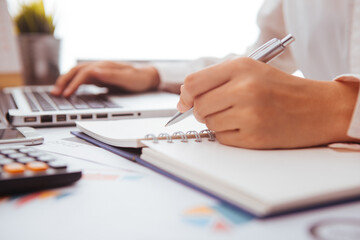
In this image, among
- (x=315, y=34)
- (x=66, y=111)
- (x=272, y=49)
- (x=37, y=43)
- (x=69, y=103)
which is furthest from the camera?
(x=37, y=43)

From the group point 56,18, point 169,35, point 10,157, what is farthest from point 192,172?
point 169,35

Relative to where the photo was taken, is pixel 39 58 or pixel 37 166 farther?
→ pixel 39 58

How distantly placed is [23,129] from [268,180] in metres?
0.39

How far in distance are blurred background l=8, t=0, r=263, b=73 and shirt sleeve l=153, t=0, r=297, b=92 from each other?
1.53ft

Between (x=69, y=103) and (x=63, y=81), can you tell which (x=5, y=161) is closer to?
(x=69, y=103)

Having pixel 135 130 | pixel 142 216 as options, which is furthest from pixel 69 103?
pixel 142 216

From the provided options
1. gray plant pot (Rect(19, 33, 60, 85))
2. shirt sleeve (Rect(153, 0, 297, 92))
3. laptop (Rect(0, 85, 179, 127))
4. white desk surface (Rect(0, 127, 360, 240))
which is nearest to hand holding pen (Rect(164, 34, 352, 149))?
white desk surface (Rect(0, 127, 360, 240))

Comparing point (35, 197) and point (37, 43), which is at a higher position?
point (37, 43)

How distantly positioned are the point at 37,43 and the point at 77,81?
1.58 ft

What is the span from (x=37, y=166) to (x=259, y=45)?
77 centimetres

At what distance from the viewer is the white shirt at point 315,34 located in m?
0.75

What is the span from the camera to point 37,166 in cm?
32

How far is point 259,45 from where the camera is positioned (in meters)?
0.97

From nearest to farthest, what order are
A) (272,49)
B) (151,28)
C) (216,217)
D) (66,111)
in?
(216,217)
(272,49)
(66,111)
(151,28)
